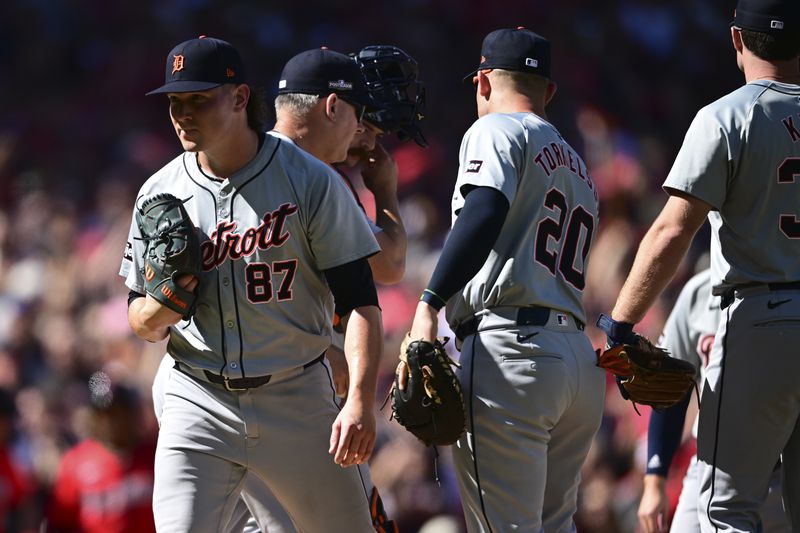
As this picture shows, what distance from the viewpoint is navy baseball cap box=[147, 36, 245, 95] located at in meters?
3.31

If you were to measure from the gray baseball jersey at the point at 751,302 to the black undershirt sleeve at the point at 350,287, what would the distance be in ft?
2.86

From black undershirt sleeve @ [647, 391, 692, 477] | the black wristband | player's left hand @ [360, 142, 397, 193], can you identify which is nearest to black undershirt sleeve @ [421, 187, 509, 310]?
the black wristband

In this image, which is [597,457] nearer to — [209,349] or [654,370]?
[654,370]

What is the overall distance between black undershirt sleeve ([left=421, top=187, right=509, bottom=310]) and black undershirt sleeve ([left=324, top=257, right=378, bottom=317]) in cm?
18

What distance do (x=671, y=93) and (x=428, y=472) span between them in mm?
3765

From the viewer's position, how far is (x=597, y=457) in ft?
20.5

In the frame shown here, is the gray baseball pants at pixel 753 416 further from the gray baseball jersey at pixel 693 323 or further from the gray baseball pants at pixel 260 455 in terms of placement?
the gray baseball jersey at pixel 693 323

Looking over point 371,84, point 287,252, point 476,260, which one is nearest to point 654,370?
point 476,260

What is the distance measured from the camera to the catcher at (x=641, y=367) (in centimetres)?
333

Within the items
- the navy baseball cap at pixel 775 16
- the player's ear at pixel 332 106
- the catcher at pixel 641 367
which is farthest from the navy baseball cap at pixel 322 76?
the navy baseball cap at pixel 775 16

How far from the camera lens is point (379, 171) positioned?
14.5 ft

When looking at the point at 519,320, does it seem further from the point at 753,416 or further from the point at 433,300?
the point at 753,416

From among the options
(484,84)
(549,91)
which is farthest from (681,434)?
(484,84)

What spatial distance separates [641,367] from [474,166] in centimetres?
74
